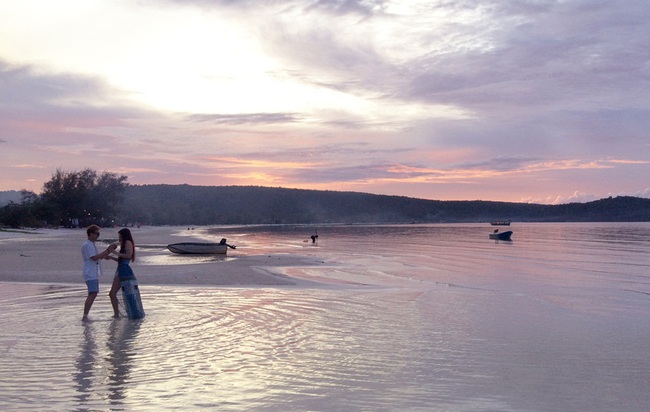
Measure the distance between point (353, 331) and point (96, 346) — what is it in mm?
4701

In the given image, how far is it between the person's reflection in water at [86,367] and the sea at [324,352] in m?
0.03

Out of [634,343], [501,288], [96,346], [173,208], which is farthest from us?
[173,208]

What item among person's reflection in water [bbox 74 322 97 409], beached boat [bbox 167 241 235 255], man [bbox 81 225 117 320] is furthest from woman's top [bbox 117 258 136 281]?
beached boat [bbox 167 241 235 255]

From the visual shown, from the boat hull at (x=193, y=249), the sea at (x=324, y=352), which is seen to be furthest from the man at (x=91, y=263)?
the boat hull at (x=193, y=249)

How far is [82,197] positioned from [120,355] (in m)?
93.8

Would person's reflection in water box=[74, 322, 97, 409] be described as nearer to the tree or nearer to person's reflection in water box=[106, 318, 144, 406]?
person's reflection in water box=[106, 318, 144, 406]

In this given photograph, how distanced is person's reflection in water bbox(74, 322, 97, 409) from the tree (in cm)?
8589

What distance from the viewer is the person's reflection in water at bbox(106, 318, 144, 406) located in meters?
7.51

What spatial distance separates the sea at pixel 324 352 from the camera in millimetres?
7484

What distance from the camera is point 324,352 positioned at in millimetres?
10000

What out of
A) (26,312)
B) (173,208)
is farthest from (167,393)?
(173,208)

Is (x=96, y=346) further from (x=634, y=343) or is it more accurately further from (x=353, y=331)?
(x=634, y=343)

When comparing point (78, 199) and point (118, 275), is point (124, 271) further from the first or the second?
point (78, 199)

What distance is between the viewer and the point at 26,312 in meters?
13.3
